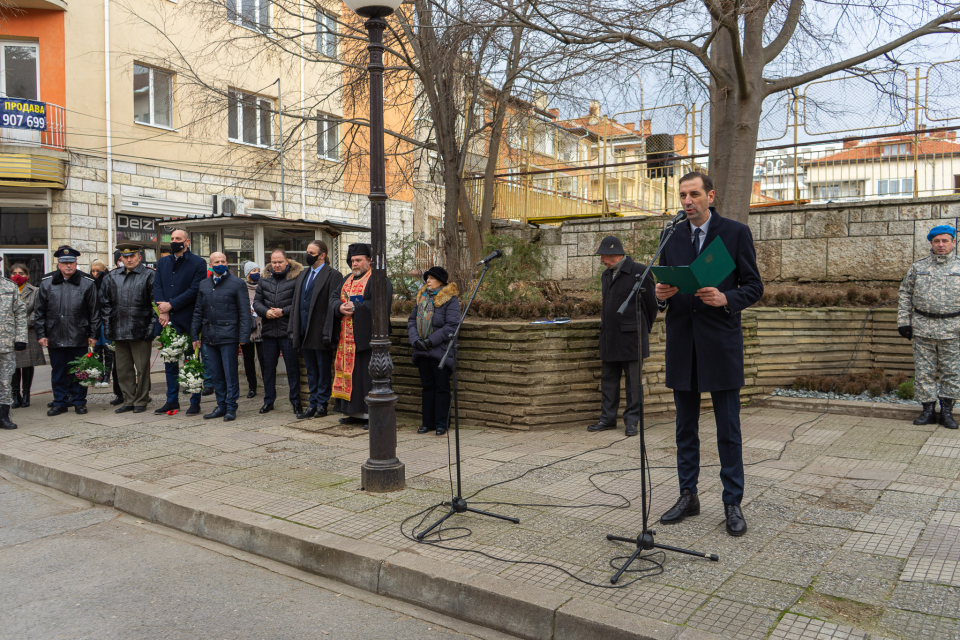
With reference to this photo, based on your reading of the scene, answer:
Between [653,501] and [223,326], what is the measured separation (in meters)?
5.92

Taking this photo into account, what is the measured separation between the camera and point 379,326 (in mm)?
5871

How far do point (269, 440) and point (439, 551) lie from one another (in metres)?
3.88

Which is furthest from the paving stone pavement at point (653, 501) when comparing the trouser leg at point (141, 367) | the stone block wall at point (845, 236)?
the stone block wall at point (845, 236)

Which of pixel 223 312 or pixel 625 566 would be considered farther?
pixel 223 312

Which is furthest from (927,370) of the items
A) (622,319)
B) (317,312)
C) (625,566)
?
(317,312)

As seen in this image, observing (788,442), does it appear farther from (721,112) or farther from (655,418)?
(721,112)

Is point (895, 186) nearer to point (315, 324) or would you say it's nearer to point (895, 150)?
point (895, 150)

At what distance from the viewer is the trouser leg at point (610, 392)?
26.0 feet

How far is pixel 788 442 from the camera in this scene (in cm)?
717

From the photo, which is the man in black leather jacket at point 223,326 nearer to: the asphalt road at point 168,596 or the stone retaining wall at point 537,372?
the stone retaining wall at point 537,372

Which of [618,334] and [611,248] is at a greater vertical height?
[611,248]

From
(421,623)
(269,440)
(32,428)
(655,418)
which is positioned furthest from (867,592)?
(32,428)

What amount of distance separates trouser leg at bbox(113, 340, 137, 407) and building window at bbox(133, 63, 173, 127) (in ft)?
39.3

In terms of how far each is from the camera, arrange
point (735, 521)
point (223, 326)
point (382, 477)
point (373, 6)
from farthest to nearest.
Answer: point (223, 326) < point (382, 477) < point (373, 6) < point (735, 521)
